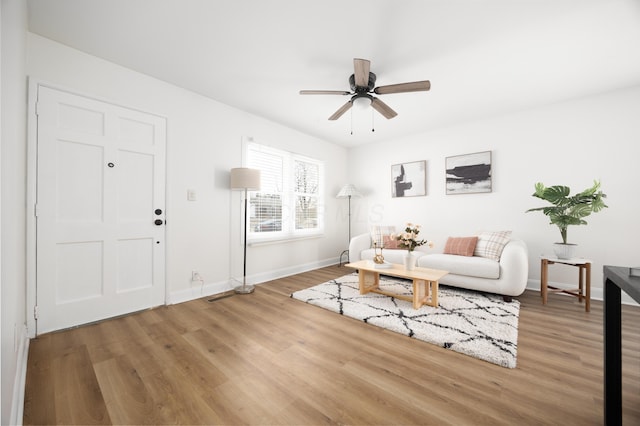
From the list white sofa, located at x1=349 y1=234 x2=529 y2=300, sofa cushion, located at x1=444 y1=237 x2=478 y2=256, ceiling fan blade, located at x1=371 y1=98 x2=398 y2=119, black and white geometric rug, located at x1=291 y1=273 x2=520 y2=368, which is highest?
ceiling fan blade, located at x1=371 y1=98 x2=398 y2=119

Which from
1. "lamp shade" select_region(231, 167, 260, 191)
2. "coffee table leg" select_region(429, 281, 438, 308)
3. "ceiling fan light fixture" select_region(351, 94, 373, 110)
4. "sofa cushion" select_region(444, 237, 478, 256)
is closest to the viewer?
"ceiling fan light fixture" select_region(351, 94, 373, 110)

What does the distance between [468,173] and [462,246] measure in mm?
1287

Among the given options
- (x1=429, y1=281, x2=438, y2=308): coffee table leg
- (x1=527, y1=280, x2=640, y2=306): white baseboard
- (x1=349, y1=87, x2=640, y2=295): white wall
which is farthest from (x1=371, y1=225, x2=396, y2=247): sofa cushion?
(x1=527, y1=280, x2=640, y2=306): white baseboard

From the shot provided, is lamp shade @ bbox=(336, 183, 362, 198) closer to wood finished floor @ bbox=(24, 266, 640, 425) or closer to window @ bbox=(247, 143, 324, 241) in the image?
window @ bbox=(247, 143, 324, 241)

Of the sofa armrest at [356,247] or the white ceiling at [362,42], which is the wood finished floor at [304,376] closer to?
the sofa armrest at [356,247]

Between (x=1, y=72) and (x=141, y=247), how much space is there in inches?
81.3

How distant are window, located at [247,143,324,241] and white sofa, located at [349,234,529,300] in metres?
2.17

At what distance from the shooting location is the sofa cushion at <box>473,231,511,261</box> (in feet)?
11.0

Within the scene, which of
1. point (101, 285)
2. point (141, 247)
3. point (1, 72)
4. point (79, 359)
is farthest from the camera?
point (141, 247)

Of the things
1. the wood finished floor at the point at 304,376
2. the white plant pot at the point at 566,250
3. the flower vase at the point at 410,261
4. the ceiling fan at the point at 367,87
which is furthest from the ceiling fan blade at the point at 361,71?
the white plant pot at the point at 566,250

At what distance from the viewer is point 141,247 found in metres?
2.73

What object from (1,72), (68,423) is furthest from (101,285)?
(1,72)

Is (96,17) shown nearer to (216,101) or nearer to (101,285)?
(216,101)

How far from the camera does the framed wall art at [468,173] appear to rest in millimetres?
3977
